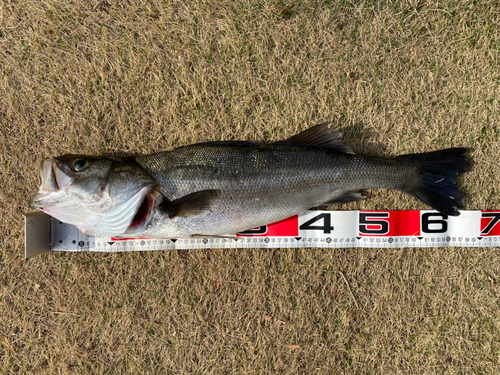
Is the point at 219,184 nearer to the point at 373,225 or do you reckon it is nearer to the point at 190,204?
the point at 190,204

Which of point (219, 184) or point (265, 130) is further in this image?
point (265, 130)

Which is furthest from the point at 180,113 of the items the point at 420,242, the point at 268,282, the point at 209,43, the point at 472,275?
the point at 472,275

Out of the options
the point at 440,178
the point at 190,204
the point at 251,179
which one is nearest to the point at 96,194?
the point at 190,204

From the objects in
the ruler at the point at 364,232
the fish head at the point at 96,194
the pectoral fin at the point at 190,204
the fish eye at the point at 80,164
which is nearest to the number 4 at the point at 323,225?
the ruler at the point at 364,232

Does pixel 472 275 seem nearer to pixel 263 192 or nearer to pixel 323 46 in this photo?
pixel 263 192

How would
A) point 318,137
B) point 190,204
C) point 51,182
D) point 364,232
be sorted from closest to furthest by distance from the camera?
point 51,182 → point 190,204 → point 318,137 → point 364,232

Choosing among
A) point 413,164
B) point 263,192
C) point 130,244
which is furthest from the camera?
point 130,244
